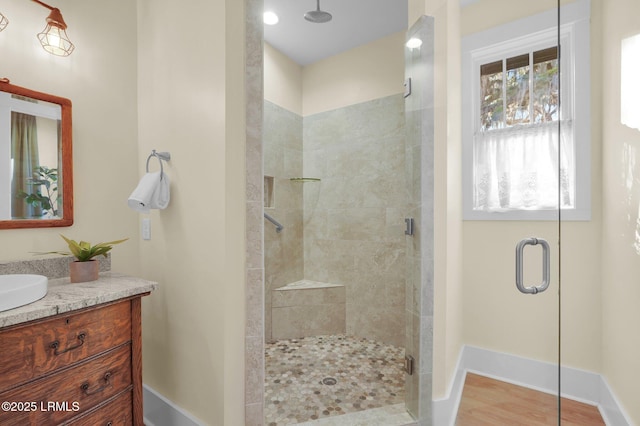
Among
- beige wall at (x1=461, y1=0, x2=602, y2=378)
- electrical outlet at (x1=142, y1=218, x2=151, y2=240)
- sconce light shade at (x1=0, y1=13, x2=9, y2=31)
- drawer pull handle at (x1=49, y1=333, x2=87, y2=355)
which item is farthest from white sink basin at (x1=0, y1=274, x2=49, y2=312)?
beige wall at (x1=461, y1=0, x2=602, y2=378)

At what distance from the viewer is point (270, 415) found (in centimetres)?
179

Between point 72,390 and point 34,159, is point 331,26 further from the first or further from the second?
point 72,390

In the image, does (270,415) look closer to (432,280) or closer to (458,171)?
(432,280)

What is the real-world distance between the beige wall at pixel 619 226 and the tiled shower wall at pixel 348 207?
1684mm

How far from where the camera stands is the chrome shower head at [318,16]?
97.6 inches

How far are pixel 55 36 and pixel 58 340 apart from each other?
4.66 ft

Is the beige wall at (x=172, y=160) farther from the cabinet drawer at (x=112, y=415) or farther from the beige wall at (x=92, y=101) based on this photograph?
the cabinet drawer at (x=112, y=415)

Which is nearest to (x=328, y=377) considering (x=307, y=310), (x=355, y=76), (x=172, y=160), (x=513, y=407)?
(x=307, y=310)

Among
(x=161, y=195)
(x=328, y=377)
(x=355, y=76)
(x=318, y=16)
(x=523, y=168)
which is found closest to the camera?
(x=523, y=168)

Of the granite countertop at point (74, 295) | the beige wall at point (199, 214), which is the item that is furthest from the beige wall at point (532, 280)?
the granite countertop at point (74, 295)

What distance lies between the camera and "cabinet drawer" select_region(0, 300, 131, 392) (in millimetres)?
1035

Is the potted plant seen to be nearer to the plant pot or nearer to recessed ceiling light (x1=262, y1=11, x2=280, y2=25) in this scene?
the plant pot

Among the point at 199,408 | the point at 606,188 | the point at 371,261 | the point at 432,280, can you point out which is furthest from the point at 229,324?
the point at 371,261

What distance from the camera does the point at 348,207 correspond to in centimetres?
308
